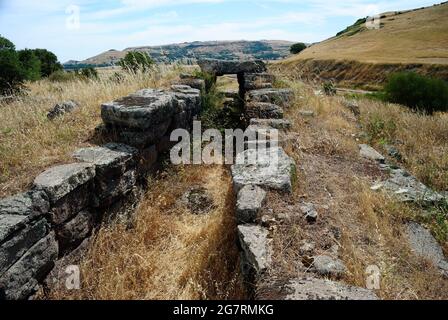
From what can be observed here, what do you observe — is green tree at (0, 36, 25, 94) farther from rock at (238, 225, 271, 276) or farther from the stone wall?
rock at (238, 225, 271, 276)

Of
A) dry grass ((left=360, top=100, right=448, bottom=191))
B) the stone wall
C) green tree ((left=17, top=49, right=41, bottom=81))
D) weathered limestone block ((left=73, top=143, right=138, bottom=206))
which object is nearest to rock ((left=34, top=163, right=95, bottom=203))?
the stone wall

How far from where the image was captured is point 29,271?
3068 mm

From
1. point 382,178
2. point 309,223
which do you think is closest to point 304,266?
point 309,223

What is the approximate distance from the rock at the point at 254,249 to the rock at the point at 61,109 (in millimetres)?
3845

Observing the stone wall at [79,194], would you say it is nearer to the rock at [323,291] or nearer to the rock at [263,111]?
the rock at [263,111]

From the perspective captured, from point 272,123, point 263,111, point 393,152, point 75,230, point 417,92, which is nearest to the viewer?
point 75,230

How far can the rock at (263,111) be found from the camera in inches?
273

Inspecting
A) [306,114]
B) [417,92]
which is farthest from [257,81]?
[417,92]

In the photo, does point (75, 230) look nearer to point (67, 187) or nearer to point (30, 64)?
point (67, 187)

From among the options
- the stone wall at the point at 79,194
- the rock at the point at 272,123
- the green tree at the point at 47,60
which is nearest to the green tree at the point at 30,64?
the green tree at the point at 47,60

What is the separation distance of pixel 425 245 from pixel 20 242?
3.92 meters

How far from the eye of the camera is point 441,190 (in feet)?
18.5

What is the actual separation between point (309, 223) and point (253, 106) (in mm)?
3964

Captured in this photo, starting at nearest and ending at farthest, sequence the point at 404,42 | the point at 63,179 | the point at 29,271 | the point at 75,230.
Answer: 1. the point at 29,271
2. the point at 63,179
3. the point at 75,230
4. the point at 404,42
